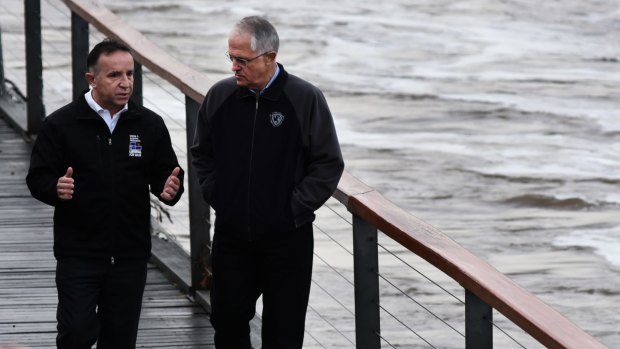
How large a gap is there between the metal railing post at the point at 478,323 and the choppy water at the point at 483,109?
6.02 m

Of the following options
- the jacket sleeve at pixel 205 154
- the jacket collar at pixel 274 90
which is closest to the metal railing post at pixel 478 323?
the jacket collar at pixel 274 90

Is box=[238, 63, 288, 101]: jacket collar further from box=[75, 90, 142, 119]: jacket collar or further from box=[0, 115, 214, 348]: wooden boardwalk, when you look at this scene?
box=[0, 115, 214, 348]: wooden boardwalk

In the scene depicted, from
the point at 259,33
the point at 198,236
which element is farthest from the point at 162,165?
the point at 198,236

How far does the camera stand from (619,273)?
448 inches

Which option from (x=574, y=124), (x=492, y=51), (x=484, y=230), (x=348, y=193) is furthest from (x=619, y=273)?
(x=492, y=51)

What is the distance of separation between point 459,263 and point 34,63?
4392 mm

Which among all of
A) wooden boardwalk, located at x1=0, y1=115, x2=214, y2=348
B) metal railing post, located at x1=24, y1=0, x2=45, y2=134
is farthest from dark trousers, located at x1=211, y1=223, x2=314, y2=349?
metal railing post, located at x1=24, y1=0, x2=45, y2=134

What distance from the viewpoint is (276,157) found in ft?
13.9

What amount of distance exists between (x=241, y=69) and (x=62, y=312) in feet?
2.97

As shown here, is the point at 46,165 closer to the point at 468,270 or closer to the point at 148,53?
the point at 468,270

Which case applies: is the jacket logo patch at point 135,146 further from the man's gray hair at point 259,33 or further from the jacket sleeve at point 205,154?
the man's gray hair at point 259,33

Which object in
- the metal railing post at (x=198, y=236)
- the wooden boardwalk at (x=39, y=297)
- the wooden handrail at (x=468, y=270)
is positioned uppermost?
the wooden handrail at (x=468, y=270)

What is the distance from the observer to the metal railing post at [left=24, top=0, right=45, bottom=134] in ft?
25.2

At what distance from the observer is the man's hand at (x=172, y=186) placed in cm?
422
